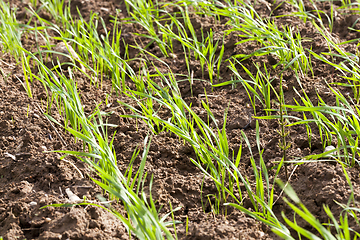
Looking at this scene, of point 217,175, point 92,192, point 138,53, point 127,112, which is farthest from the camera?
point 138,53

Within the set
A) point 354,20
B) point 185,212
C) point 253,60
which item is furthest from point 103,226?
point 354,20

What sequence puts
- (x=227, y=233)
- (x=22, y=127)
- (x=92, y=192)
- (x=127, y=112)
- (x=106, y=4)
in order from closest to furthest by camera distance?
1. (x=227, y=233)
2. (x=92, y=192)
3. (x=22, y=127)
4. (x=127, y=112)
5. (x=106, y=4)

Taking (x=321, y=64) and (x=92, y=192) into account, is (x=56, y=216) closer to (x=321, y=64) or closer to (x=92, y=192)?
(x=92, y=192)

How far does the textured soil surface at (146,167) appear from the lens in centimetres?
142

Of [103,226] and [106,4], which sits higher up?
[106,4]

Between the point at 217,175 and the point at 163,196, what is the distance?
0.86ft

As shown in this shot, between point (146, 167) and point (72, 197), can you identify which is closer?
point (72, 197)

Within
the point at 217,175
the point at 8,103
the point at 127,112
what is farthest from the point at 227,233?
the point at 8,103

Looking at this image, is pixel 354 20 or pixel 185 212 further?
pixel 354 20

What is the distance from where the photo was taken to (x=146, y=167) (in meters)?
1.71

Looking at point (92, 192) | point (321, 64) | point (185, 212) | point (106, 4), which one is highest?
point (106, 4)

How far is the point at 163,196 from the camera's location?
5.16ft

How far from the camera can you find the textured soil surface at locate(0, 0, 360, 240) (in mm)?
1422

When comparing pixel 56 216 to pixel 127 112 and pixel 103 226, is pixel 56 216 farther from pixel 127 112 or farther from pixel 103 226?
pixel 127 112
